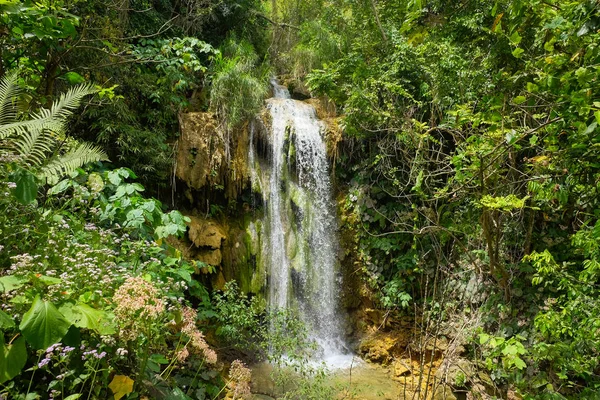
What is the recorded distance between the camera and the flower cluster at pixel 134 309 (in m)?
1.68

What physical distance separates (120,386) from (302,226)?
15.8 ft

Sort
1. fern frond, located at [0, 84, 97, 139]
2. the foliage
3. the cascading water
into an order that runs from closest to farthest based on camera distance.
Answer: fern frond, located at [0, 84, 97, 139]
the cascading water
the foliage

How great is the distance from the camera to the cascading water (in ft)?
19.7

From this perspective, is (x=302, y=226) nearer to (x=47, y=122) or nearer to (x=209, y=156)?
(x=209, y=156)

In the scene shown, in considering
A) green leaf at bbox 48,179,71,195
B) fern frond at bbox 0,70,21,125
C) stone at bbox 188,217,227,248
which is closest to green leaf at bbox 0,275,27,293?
green leaf at bbox 48,179,71,195

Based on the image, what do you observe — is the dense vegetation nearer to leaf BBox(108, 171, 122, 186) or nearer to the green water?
leaf BBox(108, 171, 122, 186)

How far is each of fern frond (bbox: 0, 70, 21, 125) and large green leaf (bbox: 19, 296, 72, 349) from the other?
1.32 meters

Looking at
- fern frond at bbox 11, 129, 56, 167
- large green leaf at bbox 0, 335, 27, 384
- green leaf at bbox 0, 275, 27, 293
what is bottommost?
large green leaf at bbox 0, 335, 27, 384

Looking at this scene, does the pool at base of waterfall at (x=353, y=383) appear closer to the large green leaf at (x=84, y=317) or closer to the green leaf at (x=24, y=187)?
the large green leaf at (x=84, y=317)

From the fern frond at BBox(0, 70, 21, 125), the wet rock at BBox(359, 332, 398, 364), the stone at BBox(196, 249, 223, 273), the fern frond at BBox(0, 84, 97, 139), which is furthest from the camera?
the wet rock at BBox(359, 332, 398, 364)

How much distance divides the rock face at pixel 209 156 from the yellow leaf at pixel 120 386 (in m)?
4.23

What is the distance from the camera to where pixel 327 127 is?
6.95 m

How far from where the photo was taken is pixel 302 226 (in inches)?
253

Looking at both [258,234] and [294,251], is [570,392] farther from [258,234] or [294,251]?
[258,234]
